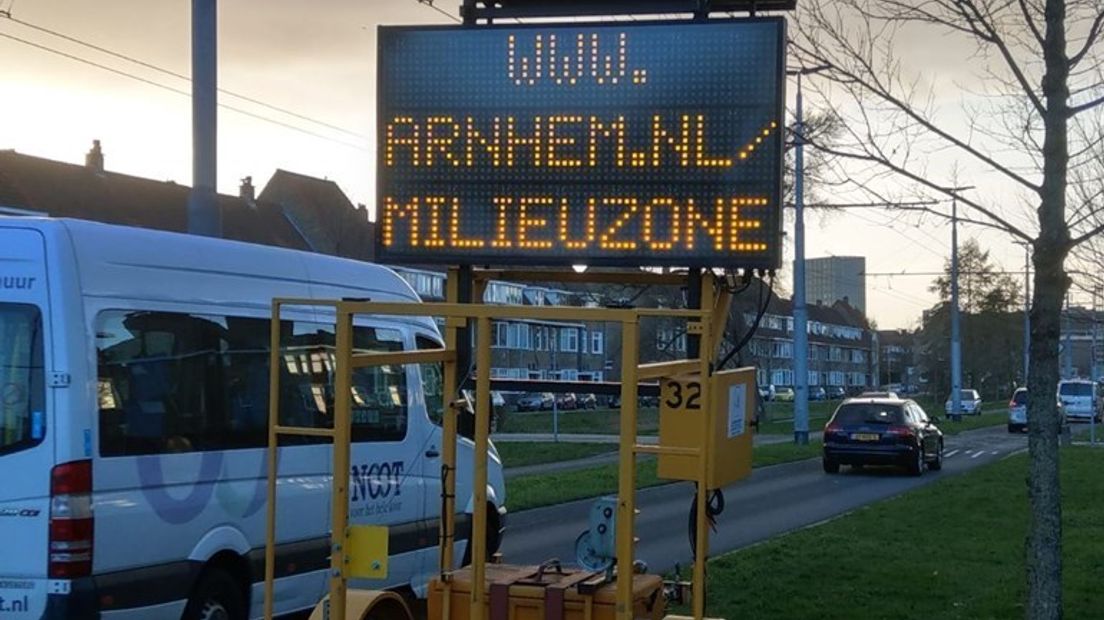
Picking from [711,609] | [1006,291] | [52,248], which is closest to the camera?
[52,248]

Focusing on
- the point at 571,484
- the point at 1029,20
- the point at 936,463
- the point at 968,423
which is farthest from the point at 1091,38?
the point at 968,423

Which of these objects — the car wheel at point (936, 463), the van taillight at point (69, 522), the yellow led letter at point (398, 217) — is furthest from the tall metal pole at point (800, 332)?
the van taillight at point (69, 522)

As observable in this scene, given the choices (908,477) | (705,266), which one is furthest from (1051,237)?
(908,477)

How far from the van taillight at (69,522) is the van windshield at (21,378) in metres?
0.26

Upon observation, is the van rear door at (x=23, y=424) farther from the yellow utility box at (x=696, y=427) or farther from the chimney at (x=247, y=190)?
the chimney at (x=247, y=190)

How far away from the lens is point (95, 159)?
54188mm

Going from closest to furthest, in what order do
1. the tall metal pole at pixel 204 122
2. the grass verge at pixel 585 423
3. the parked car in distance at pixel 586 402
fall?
the tall metal pole at pixel 204 122, the grass verge at pixel 585 423, the parked car in distance at pixel 586 402

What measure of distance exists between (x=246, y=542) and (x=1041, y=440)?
481cm

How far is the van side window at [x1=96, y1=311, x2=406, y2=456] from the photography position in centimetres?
761

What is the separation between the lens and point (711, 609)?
1012 centimetres

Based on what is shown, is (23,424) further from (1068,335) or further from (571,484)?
(1068,335)

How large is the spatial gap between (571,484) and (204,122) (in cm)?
1218

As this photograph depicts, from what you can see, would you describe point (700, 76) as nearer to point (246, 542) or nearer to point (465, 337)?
point (465, 337)

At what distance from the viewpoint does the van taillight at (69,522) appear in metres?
7.09
